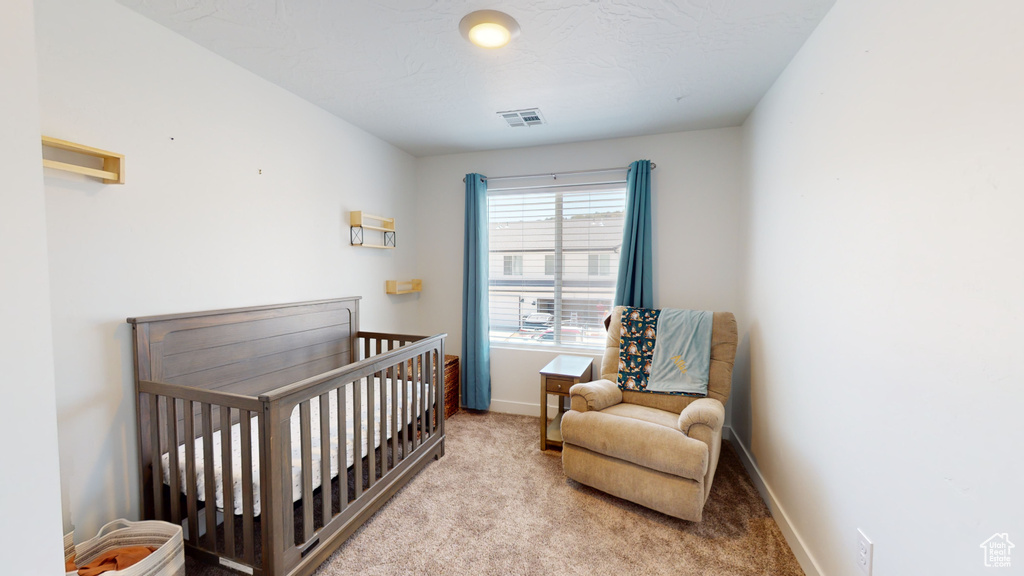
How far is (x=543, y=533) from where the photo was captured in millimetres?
1975

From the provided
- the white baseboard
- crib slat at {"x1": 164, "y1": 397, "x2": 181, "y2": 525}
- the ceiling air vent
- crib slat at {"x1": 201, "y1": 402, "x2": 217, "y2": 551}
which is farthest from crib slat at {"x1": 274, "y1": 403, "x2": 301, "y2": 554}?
the ceiling air vent

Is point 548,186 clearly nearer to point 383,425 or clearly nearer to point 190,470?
point 383,425

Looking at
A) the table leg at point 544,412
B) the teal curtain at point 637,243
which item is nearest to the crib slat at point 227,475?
the table leg at point 544,412

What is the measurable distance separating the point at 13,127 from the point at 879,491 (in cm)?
241

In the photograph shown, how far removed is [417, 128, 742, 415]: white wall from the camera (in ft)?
10.1

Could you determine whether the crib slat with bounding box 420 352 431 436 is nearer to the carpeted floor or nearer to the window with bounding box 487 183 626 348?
the carpeted floor

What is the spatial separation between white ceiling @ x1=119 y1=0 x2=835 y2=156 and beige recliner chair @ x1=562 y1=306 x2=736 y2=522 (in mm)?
1522

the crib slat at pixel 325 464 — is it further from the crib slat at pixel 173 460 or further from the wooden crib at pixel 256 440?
the crib slat at pixel 173 460

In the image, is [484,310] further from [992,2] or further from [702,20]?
[992,2]

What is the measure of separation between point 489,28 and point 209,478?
7.35 feet

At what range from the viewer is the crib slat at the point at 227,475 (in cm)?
150

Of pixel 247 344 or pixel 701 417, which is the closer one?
pixel 701 417

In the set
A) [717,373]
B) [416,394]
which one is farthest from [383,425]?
[717,373]

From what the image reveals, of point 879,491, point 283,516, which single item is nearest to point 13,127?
point 283,516
